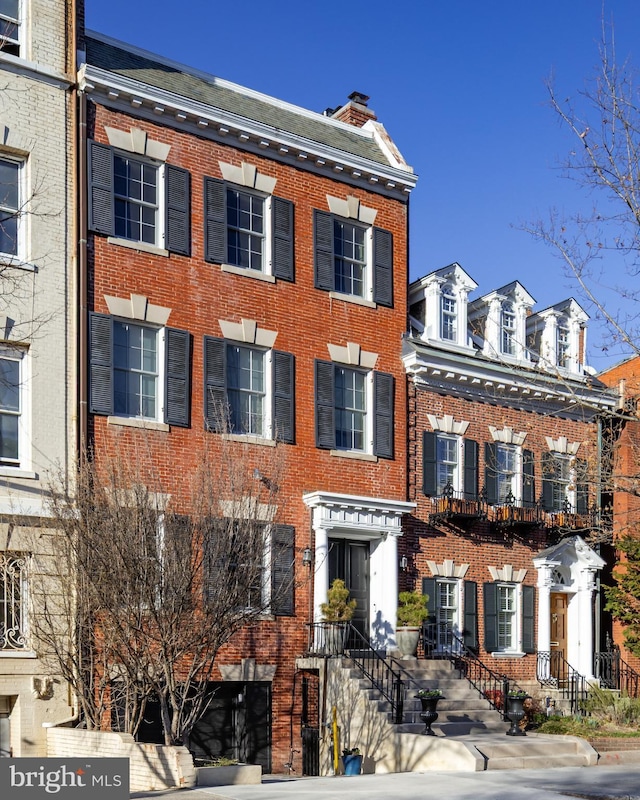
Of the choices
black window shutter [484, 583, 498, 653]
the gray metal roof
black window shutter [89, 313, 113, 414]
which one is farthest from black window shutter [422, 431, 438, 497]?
black window shutter [89, 313, 113, 414]

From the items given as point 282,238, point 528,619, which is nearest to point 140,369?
point 282,238

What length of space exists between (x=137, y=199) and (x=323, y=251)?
434 cm

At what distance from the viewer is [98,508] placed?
17.1 m

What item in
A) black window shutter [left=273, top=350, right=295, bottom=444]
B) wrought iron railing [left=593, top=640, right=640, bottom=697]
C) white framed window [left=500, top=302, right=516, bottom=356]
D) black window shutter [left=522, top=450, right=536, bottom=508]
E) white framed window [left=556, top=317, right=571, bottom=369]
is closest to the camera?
black window shutter [left=273, top=350, right=295, bottom=444]

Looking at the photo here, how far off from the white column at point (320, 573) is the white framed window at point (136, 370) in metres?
4.14

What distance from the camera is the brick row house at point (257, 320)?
818 inches

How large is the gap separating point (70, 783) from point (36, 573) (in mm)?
7124

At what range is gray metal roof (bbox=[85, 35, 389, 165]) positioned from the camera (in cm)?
2194

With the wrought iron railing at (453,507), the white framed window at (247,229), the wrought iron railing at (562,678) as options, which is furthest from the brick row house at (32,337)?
the wrought iron railing at (562,678)

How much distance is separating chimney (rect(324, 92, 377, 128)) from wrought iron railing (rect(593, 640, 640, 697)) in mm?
13690

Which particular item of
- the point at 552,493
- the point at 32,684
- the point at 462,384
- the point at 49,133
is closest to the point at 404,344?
the point at 462,384

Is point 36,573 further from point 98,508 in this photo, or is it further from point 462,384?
point 462,384

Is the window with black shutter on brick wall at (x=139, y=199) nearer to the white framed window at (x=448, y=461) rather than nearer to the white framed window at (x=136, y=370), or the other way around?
the white framed window at (x=136, y=370)

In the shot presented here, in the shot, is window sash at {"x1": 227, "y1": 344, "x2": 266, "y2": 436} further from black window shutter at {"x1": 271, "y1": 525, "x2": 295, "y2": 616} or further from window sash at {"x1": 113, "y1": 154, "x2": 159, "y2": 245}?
window sash at {"x1": 113, "y1": 154, "x2": 159, "y2": 245}
